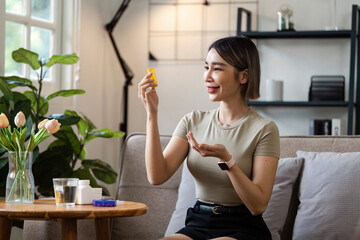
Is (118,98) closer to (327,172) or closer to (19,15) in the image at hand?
(19,15)

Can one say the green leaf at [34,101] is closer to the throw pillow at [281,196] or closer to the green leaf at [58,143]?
the green leaf at [58,143]

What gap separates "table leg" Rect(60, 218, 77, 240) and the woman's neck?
0.62 meters

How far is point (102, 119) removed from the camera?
4473 millimetres

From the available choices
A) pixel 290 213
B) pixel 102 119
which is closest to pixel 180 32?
pixel 102 119

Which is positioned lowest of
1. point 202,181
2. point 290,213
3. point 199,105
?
point 290,213

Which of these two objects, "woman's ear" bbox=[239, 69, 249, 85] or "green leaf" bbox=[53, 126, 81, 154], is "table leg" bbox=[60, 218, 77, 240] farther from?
"green leaf" bbox=[53, 126, 81, 154]

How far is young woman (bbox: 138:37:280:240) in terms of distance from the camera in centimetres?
186

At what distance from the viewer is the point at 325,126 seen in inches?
165

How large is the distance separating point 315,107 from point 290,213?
2156 mm

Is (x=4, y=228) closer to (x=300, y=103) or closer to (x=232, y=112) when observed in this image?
(x=232, y=112)

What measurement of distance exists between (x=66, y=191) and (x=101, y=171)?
4.51 ft

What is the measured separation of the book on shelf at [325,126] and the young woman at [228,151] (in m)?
2.27

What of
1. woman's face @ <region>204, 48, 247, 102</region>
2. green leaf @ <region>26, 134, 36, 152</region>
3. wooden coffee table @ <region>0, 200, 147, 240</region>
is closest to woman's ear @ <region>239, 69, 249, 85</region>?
woman's face @ <region>204, 48, 247, 102</region>

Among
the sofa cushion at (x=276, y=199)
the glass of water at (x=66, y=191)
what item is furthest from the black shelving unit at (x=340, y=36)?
the glass of water at (x=66, y=191)
